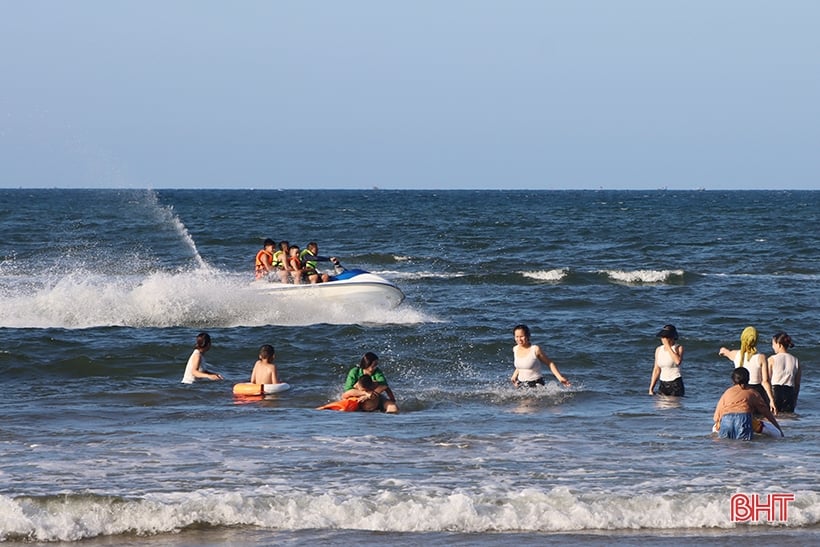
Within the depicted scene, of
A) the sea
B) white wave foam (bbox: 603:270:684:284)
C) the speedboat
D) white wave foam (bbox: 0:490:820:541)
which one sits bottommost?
white wave foam (bbox: 0:490:820:541)

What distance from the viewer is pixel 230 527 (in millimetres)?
8703

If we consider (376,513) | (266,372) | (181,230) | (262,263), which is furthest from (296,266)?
(181,230)

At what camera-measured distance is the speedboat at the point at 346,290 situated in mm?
21969

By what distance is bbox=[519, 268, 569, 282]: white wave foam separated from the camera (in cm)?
3188

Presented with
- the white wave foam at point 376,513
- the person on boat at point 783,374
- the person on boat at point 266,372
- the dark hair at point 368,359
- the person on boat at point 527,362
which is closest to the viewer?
the white wave foam at point 376,513

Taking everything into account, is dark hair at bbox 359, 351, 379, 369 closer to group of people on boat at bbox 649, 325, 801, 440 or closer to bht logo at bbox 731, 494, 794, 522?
group of people on boat at bbox 649, 325, 801, 440

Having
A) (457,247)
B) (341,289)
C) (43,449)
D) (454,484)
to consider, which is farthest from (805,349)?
(457,247)

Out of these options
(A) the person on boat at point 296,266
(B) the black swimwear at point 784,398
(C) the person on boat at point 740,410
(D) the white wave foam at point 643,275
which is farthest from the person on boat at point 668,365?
(D) the white wave foam at point 643,275

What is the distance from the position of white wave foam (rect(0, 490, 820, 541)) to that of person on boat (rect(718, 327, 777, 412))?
3.48 meters

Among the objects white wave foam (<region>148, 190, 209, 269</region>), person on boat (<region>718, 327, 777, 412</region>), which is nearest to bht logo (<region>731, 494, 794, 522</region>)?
person on boat (<region>718, 327, 777, 412</region>)

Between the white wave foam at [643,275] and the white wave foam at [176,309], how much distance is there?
31.0 ft

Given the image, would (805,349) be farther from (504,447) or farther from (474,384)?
(504,447)

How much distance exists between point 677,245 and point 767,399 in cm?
3388

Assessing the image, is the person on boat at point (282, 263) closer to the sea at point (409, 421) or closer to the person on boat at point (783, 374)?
the sea at point (409, 421)
